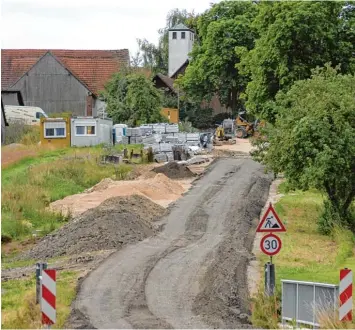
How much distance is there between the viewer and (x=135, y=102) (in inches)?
2398

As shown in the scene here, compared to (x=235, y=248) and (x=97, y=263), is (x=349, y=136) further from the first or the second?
(x=97, y=263)

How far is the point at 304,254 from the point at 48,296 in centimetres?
1332

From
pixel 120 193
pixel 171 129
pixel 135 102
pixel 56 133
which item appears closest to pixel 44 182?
pixel 120 193

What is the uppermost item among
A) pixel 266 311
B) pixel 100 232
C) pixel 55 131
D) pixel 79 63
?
pixel 79 63

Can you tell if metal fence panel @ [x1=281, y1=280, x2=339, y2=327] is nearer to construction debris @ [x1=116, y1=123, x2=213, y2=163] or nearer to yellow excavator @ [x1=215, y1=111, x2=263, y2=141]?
construction debris @ [x1=116, y1=123, x2=213, y2=163]

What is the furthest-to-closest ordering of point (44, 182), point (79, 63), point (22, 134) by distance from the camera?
point (79, 63)
point (22, 134)
point (44, 182)

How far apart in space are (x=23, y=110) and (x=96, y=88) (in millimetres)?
8656

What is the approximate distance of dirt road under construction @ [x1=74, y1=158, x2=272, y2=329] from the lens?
1598cm

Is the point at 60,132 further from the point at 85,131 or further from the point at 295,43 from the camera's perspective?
the point at 295,43

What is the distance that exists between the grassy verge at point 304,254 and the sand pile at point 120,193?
204 inches

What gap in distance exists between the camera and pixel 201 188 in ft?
130

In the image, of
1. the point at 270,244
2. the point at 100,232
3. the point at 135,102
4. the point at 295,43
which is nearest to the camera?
the point at 270,244

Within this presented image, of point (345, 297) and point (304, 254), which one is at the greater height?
point (345, 297)

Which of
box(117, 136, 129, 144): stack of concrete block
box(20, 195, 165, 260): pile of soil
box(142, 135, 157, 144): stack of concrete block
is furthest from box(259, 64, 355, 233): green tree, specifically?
box(117, 136, 129, 144): stack of concrete block
